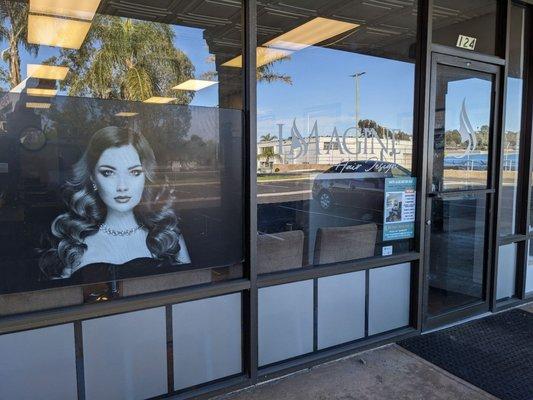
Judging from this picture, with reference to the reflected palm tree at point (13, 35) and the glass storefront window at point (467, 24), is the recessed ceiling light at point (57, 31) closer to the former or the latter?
the reflected palm tree at point (13, 35)

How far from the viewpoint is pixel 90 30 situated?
2146 millimetres

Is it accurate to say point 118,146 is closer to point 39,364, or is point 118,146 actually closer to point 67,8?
point 67,8

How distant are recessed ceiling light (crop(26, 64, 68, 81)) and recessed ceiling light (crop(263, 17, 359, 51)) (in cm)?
158

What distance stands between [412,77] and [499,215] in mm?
1425

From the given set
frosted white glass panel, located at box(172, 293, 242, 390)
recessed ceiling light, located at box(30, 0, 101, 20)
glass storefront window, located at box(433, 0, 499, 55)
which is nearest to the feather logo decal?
glass storefront window, located at box(433, 0, 499, 55)

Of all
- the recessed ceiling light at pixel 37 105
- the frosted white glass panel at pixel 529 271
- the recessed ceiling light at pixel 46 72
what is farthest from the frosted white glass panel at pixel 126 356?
the frosted white glass panel at pixel 529 271

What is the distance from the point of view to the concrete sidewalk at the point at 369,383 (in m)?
2.46

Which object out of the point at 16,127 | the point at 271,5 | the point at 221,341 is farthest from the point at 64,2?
the point at 221,341

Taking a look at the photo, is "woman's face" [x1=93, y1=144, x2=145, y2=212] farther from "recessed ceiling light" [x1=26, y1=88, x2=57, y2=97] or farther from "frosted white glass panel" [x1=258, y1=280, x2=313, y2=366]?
"frosted white glass panel" [x1=258, y1=280, x2=313, y2=366]

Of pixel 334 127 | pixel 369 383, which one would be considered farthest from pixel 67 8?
pixel 369 383

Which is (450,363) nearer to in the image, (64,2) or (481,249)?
(481,249)

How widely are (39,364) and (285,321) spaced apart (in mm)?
1364

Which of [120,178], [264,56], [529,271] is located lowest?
[529,271]

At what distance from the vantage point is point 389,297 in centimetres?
317
